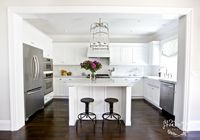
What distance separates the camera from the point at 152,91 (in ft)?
16.8

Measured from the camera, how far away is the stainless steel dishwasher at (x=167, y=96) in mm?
3708

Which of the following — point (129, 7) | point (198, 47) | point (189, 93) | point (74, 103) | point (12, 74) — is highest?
point (129, 7)

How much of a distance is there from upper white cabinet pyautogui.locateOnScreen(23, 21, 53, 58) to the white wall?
59 cm

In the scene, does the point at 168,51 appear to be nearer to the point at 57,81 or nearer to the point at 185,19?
the point at 185,19

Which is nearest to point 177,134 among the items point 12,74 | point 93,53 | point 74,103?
point 74,103

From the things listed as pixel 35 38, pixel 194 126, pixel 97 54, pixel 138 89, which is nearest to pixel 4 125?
pixel 35 38

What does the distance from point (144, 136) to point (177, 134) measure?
0.70 m

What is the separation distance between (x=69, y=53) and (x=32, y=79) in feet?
8.55

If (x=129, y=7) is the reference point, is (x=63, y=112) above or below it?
below

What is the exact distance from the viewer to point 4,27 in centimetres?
304

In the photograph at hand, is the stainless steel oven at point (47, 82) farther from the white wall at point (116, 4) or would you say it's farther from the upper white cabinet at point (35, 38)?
the white wall at point (116, 4)

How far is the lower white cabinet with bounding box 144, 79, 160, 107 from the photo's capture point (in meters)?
4.68

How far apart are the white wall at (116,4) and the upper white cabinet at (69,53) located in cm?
307

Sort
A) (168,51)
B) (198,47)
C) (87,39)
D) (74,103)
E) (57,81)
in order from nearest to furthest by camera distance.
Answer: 1. (198,47)
2. (74,103)
3. (168,51)
4. (57,81)
5. (87,39)
